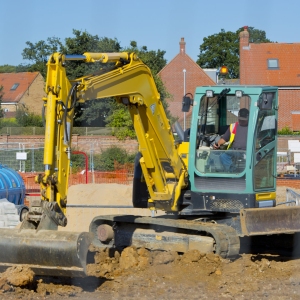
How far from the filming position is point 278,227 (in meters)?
9.02

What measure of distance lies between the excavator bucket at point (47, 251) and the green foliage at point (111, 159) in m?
19.4

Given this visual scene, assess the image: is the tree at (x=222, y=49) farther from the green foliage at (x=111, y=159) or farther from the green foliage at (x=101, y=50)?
the green foliage at (x=111, y=159)

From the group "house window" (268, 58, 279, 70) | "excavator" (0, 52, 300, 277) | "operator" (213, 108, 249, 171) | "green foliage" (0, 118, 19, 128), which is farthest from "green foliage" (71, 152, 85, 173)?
"operator" (213, 108, 249, 171)

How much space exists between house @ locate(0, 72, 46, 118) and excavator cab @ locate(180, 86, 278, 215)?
40621 mm

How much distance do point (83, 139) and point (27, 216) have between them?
25.1 m

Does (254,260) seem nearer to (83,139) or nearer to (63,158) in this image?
(63,158)

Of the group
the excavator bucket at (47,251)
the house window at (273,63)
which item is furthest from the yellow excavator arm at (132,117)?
the house window at (273,63)

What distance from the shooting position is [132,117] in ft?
29.0

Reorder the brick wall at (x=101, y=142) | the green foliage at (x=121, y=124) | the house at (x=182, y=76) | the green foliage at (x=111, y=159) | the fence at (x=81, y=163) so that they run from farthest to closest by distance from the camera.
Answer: the house at (x=182, y=76)
the green foliage at (x=121, y=124)
the brick wall at (x=101, y=142)
the green foliage at (x=111, y=159)
the fence at (x=81, y=163)

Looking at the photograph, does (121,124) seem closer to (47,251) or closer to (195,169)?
(195,169)

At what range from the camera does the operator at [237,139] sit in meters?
9.05

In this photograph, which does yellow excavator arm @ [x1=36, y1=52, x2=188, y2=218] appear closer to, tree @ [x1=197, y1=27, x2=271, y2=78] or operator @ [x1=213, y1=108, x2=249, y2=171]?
operator @ [x1=213, y1=108, x2=249, y2=171]

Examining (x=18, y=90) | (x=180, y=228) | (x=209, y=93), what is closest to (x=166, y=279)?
(x=180, y=228)

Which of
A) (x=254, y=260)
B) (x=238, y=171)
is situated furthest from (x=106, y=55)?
(x=254, y=260)
